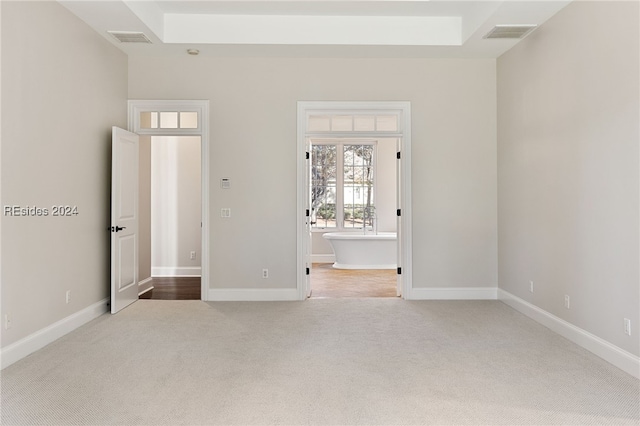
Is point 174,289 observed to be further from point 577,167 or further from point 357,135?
point 577,167

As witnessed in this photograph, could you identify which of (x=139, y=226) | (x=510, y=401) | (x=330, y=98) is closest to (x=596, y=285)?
(x=510, y=401)

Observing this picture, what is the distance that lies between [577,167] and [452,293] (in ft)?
7.15

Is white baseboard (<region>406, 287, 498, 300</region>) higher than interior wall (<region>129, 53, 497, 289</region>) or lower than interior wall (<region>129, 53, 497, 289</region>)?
lower

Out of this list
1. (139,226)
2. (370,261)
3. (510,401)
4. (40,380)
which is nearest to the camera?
(510,401)

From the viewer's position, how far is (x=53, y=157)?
145 inches

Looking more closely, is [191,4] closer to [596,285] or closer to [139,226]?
[139,226]

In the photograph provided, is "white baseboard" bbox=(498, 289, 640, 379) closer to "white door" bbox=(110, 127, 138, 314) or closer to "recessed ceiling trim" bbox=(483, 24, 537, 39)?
"recessed ceiling trim" bbox=(483, 24, 537, 39)

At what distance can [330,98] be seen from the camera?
5145 mm

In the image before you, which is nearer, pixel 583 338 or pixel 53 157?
pixel 583 338

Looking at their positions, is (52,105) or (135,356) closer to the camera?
(135,356)

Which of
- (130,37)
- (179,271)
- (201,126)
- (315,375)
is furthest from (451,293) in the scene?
(130,37)

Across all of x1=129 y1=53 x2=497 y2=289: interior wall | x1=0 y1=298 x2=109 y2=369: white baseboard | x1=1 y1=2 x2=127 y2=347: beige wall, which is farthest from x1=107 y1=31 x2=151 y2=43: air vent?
x1=0 y1=298 x2=109 y2=369: white baseboard

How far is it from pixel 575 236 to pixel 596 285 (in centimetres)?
46

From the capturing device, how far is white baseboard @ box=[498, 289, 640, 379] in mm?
2971
